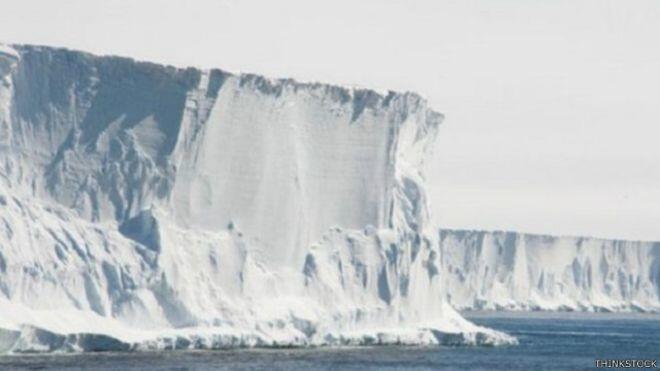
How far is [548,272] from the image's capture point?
4382 inches

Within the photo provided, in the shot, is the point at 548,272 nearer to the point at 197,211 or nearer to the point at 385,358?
the point at 385,358

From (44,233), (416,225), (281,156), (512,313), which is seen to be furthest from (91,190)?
(512,313)

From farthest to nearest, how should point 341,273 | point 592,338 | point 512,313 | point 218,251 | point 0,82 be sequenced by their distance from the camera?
point 512,313 < point 592,338 < point 341,273 < point 218,251 < point 0,82

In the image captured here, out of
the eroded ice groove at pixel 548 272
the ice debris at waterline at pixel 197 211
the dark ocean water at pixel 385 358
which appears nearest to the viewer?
the dark ocean water at pixel 385 358

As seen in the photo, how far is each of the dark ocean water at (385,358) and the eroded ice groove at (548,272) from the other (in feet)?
112

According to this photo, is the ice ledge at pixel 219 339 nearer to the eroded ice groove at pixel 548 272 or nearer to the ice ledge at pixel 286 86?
the ice ledge at pixel 286 86

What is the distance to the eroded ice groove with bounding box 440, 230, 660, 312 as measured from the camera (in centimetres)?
10450

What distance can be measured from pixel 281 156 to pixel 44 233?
8.70m

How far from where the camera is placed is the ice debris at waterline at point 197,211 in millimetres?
44781

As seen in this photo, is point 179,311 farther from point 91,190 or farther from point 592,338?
point 592,338

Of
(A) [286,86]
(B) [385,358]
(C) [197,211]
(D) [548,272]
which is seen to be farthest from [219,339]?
(D) [548,272]

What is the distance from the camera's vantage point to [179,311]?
153 ft

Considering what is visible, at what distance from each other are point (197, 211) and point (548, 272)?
65.5 metres

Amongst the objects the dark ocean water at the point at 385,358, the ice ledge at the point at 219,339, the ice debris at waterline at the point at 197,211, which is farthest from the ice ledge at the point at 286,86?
the dark ocean water at the point at 385,358
